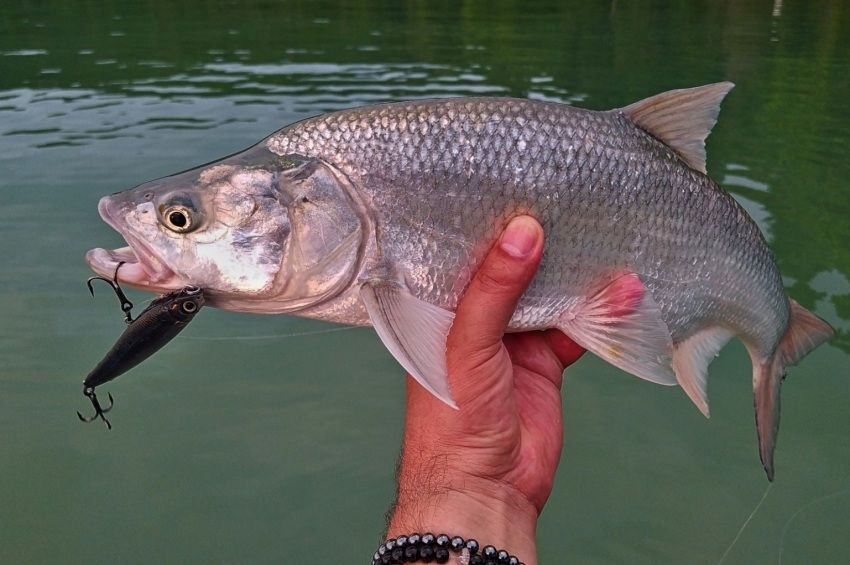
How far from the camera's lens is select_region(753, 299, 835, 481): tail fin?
323 cm

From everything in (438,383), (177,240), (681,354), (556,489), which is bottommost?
(556,489)

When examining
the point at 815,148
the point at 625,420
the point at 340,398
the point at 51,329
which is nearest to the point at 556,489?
the point at 625,420

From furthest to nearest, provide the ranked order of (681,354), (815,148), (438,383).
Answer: (815,148) < (681,354) < (438,383)

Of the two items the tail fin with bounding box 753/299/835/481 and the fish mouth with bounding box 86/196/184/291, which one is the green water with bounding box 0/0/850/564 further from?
the fish mouth with bounding box 86/196/184/291

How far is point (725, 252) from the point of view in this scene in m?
2.94

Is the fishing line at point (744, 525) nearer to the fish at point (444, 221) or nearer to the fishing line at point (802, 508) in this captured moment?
the fishing line at point (802, 508)

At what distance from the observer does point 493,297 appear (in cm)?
250

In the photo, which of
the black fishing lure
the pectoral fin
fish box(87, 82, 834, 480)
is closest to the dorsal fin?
fish box(87, 82, 834, 480)

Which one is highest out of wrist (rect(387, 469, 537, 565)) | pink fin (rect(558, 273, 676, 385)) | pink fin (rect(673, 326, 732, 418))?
pink fin (rect(558, 273, 676, 385))

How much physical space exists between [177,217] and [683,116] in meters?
1.91

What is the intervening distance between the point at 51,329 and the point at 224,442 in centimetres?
217

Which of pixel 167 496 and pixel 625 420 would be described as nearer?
pixel 167 496

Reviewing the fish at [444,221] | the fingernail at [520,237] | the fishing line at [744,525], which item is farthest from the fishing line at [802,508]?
the fingernail at [520,237]

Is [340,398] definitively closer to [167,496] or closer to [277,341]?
[277,341]
